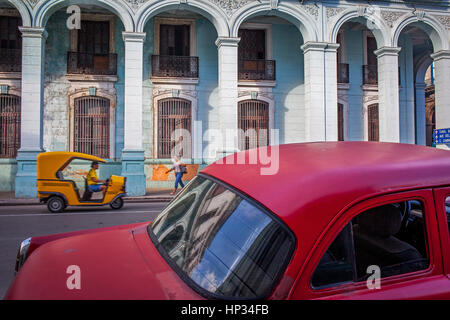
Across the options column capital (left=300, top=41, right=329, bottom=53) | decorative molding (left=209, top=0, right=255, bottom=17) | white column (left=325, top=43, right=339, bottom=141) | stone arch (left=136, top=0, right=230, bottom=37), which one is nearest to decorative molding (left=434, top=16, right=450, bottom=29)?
white column (left=325, top=43, right=339, bottom=141)

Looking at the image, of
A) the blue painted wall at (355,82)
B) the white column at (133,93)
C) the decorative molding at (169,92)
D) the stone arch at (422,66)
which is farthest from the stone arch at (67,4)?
the stone arch at (422,66)

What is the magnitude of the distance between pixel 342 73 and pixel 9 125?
615 inches

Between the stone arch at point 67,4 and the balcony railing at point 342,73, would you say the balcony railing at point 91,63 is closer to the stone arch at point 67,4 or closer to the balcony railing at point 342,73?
the stone arch at point 67,4

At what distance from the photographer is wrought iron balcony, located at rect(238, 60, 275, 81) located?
16875mm

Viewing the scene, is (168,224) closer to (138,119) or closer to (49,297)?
(49,297)

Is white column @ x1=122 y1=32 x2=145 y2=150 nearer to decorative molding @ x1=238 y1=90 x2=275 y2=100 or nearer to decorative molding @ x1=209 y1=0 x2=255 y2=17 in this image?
decorative molding @ x1=209 y1=0 x2=255 y2=17

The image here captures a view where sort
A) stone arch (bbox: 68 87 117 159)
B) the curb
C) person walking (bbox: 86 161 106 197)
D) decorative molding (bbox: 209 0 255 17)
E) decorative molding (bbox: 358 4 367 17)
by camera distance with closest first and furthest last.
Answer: person walking (bbox: 86 161 106 197) → the curb → decorative molding (bbox: 209 0 255 17) → decorative molding (bbox: 358 4 367 17) → stone arch (bbox: 68 87 117 159)

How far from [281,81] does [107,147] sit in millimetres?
8784

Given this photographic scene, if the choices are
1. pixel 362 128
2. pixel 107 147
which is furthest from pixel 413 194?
pixel 362 128

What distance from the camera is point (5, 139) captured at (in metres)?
15.1

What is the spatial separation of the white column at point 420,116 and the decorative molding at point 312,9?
843cm

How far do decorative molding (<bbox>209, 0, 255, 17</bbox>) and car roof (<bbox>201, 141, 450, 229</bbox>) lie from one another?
13.9 meters

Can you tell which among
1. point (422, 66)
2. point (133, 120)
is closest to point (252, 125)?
point (133, 120)

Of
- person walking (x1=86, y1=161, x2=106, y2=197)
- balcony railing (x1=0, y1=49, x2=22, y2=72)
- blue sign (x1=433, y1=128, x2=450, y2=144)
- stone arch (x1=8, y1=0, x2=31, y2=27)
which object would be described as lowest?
person walking (x1=86, y1=161, x2=106, y2=197)
